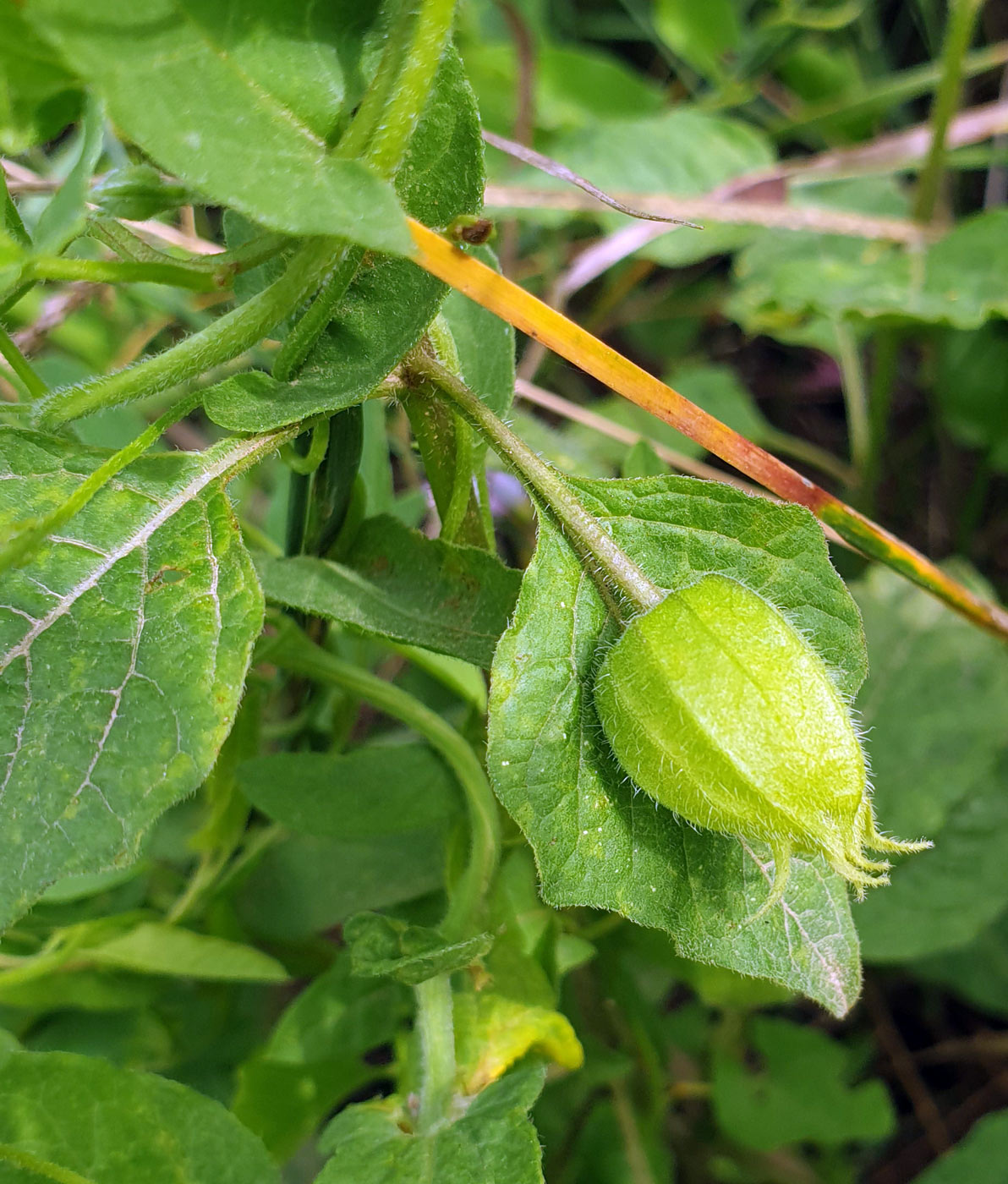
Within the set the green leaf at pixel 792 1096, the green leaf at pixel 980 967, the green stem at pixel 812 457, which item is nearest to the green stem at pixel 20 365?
the green leaf at pixel 792 1096

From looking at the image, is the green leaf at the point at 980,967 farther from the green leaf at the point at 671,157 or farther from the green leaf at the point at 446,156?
the green leaf at the point at 446,156

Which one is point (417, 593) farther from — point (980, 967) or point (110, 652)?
point (980, 967)

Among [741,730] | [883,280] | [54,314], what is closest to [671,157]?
[883,280]

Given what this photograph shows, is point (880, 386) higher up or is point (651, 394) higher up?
point (651, 394)

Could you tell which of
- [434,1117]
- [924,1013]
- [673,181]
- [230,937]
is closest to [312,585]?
[434,1117]

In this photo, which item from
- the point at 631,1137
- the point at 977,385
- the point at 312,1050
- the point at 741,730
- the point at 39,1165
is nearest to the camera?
the point at 741,730

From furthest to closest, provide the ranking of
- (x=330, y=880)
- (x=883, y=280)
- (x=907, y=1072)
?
(x=907, y=1072)
(x=883, y=280)
(x=330, y=880)
